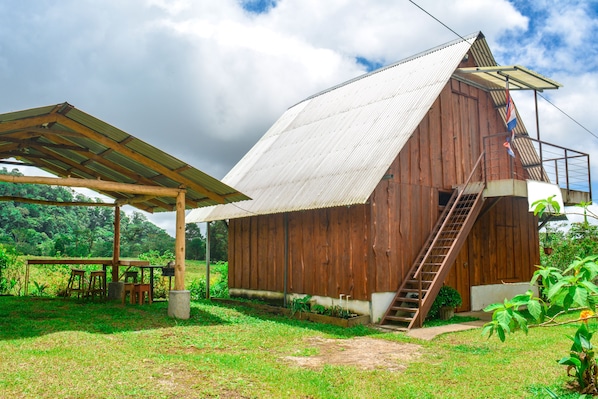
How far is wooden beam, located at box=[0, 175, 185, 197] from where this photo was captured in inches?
426

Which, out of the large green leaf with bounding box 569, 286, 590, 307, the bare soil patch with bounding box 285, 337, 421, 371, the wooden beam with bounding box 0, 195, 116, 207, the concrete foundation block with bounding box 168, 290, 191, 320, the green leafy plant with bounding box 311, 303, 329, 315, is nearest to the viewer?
the large green leaf with bounding box 569, 286, 590, 307

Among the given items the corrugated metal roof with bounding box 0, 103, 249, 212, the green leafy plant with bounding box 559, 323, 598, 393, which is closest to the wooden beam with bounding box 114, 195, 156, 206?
the corrugated metal roof with bounding box 0, 103, 249, 212

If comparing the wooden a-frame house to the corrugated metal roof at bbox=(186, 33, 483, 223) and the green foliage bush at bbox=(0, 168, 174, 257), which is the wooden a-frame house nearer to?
the corrugated metal roof at bbox=(186, 33, 483, 223)

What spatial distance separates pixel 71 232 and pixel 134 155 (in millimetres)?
27915

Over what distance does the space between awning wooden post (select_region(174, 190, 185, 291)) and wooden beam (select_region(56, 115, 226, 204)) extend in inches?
13.9

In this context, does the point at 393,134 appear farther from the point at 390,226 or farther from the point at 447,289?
the point at 447,289

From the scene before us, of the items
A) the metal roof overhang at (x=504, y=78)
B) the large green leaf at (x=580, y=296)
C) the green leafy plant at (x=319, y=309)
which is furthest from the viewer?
the metal roof overhang at (x=504, y=78)

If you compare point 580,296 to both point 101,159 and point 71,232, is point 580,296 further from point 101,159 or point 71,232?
point 71,232

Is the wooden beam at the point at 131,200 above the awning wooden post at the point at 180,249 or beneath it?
above

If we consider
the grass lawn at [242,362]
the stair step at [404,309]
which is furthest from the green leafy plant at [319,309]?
the stair step at [404,309]

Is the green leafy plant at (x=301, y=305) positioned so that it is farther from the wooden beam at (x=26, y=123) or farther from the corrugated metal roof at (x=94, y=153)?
the wooden beam at (x=26, y=123)

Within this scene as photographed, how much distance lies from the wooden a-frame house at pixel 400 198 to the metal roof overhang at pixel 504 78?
0.05 meters

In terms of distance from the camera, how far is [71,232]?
36.5 m

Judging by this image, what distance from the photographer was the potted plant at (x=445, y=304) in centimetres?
1230
